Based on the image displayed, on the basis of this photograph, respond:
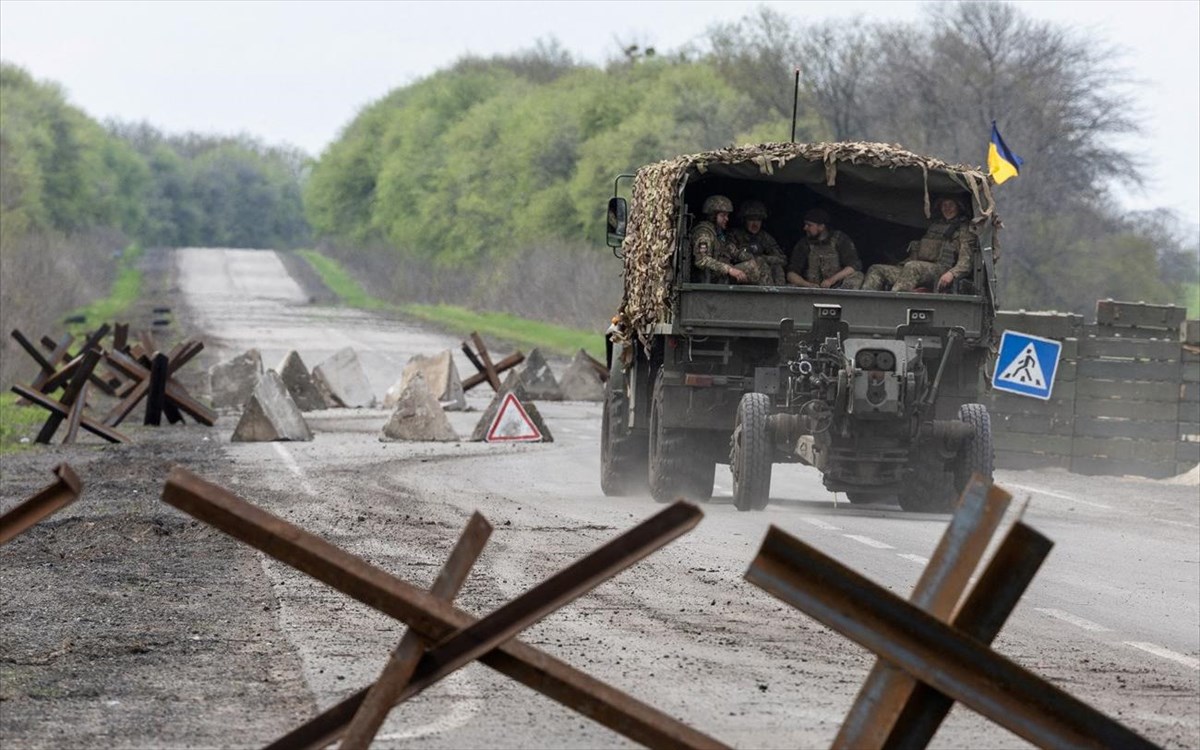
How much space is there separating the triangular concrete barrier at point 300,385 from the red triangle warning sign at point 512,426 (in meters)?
7.03

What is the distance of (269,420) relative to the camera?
24406 mm

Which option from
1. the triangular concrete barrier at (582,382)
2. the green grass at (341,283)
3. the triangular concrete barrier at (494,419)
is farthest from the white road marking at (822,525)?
the green grass at (341,283)

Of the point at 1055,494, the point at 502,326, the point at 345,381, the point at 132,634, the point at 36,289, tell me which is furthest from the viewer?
the point at 502,326

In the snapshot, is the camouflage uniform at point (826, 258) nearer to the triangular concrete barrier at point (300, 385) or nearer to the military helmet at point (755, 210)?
the military helmet at point (755, 210)

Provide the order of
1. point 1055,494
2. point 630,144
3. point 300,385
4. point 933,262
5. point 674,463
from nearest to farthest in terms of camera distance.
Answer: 1. point 674,463
2. point 933,262
3. point 1055,494
4. point 300,385
5. point 630,144

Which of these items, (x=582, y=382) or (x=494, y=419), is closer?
(x=494, y=419)

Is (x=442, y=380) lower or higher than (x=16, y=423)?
higher

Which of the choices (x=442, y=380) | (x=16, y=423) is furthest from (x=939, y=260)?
(x=442, y=380)

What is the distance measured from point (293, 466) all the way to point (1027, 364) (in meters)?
→ 8.88

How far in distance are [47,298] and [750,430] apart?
33807mm

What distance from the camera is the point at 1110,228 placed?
62.5m

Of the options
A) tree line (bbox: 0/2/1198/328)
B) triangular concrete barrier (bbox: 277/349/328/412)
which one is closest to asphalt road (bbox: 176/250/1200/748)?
triangular concrete barrier (bbox: 277/349/328/412)

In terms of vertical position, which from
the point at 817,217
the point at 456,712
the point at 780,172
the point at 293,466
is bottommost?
the point at 293,466

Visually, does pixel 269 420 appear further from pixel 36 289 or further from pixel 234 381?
pixel 36 289
